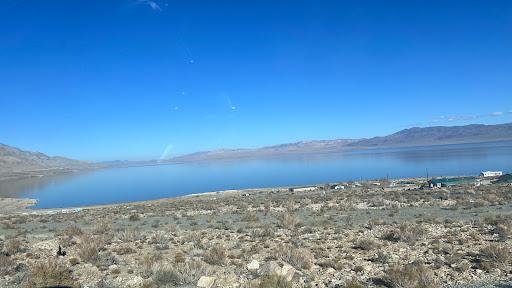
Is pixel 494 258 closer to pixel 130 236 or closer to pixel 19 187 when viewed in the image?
pixel 130 236

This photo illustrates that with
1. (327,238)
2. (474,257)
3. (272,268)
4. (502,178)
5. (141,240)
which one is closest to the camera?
(272,268)

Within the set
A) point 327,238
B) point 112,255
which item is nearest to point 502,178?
point 327,238

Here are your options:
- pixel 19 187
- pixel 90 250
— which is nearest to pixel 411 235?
pixel 90 250

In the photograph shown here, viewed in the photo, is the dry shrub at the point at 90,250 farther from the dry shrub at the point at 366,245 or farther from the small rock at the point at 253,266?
the dry shrub at the point at 366,245

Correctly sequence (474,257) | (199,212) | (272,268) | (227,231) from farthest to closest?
(199,212) → (227,231) → (474,257) → (272,268)

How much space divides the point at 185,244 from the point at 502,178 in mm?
35238

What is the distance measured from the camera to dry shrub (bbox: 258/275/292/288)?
930cm

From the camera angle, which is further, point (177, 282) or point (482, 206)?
point (482, 206)

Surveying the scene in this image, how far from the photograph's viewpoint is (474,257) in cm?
1158

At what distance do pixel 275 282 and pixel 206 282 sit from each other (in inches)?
64.8

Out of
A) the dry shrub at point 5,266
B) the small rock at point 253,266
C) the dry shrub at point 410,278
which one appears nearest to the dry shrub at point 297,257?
the small rock at point 253,266

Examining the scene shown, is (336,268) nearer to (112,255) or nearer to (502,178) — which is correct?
(112,255)

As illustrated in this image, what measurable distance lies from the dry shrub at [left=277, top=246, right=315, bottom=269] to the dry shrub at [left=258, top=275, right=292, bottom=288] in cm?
172

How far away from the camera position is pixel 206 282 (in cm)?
991
